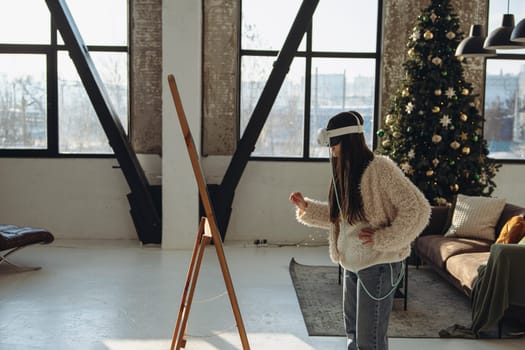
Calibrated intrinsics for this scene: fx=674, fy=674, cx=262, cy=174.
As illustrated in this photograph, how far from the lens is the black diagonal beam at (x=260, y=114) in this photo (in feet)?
27.4

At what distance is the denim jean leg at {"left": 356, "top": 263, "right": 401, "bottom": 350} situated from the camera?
3.25 metres

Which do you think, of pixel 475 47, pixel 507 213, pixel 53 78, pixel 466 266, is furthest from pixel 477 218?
pixel 53 78

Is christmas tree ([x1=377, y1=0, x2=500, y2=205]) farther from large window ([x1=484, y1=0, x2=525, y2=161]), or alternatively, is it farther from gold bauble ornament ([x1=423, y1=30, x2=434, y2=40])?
large window ([x1=484, y1=0, x2=525, y2=161])

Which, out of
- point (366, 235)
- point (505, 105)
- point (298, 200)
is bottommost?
point (366, 235)

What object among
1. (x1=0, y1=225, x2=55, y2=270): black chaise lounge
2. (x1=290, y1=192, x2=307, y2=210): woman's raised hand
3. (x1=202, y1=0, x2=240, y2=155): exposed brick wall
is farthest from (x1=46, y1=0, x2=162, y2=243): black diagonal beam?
(x1=290, y1=192, x2=307, y2=210): woman's raised hand

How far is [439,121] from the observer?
820 cm

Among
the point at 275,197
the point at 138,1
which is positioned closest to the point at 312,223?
the point at 275,197

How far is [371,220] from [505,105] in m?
6.97

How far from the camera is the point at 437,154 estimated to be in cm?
824

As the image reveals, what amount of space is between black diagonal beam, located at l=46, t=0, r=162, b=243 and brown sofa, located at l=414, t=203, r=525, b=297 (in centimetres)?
348

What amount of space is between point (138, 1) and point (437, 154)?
14.7ft

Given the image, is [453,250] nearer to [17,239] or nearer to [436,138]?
[436,138]

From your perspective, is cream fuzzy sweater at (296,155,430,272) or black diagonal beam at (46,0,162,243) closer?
cream fuzzy sweater at (296,155,430,272)

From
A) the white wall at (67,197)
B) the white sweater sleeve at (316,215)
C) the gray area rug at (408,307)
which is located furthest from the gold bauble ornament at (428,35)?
the white sweater sleeve at (316,215)
